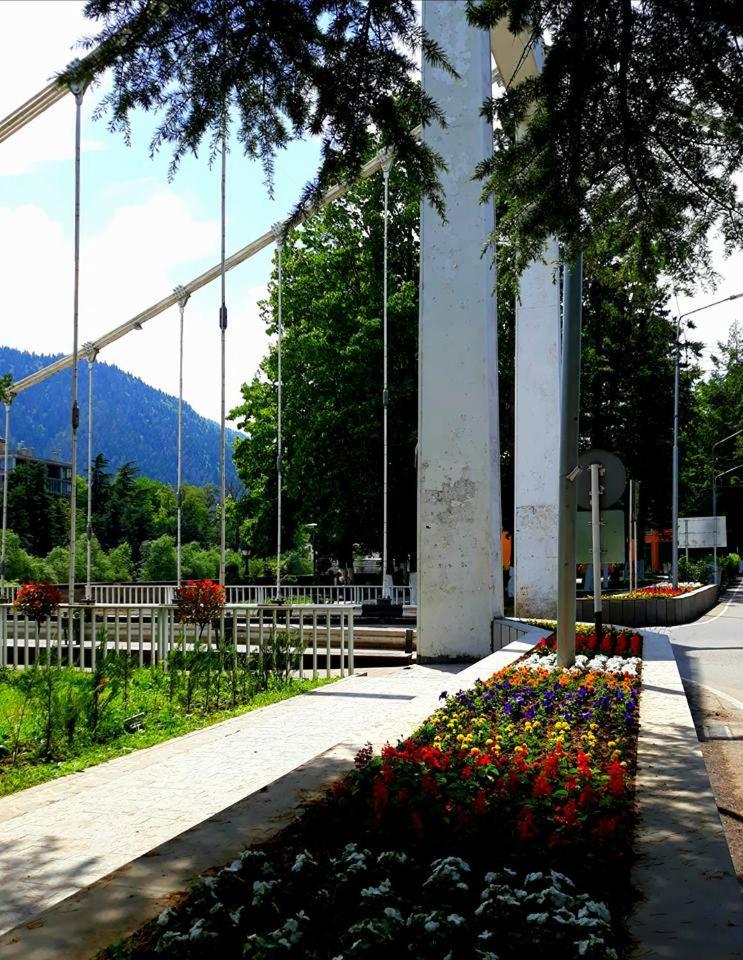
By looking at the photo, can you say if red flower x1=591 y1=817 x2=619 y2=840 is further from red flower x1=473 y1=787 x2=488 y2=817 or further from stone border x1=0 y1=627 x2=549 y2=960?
stone border x1=0 y1=627 x2=549 y2=960

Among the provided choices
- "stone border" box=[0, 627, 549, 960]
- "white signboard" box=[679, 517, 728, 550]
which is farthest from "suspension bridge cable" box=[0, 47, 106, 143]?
"white signboard" box=[679, 517, 728, 550]

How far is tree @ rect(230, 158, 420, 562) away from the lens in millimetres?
26531

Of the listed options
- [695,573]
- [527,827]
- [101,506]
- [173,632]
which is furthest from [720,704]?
[101,506]

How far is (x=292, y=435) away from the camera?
28.2 m

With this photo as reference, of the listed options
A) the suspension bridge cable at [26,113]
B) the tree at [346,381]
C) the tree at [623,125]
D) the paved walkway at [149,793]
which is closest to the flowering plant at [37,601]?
the paved walkway at [149,793]

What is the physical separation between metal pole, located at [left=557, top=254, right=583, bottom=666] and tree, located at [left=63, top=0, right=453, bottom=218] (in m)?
3.06

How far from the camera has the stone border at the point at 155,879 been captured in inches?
106

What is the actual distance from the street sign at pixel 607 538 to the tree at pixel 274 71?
470 cm

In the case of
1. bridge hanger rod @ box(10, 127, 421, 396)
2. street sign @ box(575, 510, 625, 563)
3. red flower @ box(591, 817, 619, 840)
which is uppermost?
bridge hanger rod @ box(10, 127, 421, 396)

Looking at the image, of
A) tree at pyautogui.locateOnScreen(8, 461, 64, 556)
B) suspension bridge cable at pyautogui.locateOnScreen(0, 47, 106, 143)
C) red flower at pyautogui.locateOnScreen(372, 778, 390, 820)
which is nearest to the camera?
red flower at pyautogui.locateOnScreen(372, 778, 390, 820)

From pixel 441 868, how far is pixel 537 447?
47.9ft

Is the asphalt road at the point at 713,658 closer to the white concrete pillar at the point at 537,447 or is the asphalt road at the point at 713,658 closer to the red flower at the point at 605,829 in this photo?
the white concrete pillar at the point at 537,447

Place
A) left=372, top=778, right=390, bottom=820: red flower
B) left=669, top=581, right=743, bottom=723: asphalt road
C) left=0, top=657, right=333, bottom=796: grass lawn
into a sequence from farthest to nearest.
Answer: left=669, top=581, right=743, bottom=723: asphalt road, left=0, top=657, right=333, bottom=796: grass lawn, left=372, top=778, right=390, bottom=820: red flower

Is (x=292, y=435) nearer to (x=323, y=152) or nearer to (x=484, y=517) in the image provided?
(x=484, y=517)
